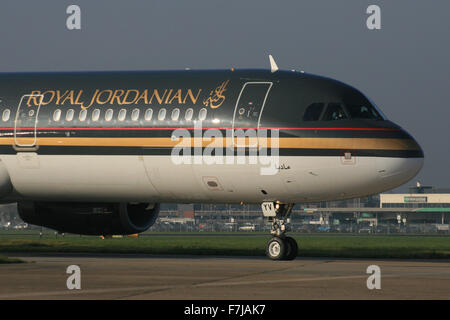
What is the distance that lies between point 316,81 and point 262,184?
3.89 metres

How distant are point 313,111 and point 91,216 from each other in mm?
9675

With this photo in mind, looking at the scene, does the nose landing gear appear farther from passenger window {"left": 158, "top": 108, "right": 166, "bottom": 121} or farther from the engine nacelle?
the engine nacelle

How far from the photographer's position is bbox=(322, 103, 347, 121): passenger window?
88.0 feet

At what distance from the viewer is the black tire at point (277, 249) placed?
27938 mm

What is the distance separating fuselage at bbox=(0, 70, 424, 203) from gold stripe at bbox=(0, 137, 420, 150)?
33 millimetres

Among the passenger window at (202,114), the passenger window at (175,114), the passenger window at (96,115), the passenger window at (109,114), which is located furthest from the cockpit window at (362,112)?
the passenger window at (96,115)

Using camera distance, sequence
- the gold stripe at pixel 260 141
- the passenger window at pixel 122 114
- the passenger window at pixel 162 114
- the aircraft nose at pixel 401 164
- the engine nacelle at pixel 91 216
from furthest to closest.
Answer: the engine nacelle at pixel 91 216
the passenger window at pixel 122 114
the passenger window at pixel 162 114
the gold stripe at pixel 260 141
the aircraft nose at pixel 401 164

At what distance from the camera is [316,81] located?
2791cm

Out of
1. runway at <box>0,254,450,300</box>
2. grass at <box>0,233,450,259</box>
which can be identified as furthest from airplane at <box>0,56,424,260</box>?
grass at <box>0,233,450,259</box>

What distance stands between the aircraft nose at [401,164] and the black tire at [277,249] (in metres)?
4.10

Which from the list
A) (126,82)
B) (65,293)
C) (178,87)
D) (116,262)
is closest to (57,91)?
(126,82)
